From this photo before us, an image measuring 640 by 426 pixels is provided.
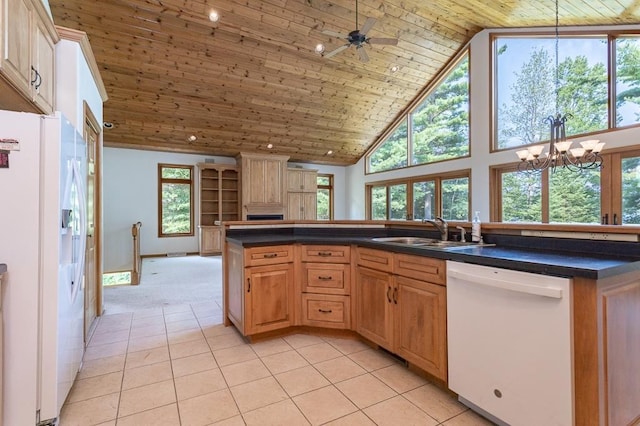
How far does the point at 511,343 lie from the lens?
1556 millimetres

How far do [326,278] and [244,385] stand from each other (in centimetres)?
108

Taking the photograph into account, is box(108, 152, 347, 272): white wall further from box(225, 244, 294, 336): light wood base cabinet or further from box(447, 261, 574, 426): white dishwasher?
box(447, 261, 574, 426): white dishwasher

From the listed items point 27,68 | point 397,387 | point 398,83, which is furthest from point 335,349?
point 398,83

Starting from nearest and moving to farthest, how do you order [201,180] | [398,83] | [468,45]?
1. [468,45]
2. [398,83]
3. [201,180]

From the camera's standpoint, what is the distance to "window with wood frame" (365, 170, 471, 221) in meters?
6.68

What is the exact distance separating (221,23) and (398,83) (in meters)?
3.91

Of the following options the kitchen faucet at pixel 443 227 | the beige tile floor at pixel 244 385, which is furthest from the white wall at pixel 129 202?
the kitchen faucet at pixel 443 227

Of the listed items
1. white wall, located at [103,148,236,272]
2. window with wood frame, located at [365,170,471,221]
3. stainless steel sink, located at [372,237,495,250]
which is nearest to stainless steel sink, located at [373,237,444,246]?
stainless steel sink, located at [372,237,495,250]

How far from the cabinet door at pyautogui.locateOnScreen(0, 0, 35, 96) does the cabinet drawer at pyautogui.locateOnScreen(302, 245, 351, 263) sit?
2171 mm

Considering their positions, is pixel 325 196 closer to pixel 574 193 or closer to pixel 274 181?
pixel 274 181

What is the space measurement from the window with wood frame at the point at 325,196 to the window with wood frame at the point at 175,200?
3856 mm

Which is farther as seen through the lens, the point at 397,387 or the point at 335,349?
the point at 335,349

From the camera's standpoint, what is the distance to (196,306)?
3855mm

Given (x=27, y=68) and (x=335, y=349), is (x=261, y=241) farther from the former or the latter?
(x=27, y=68)
